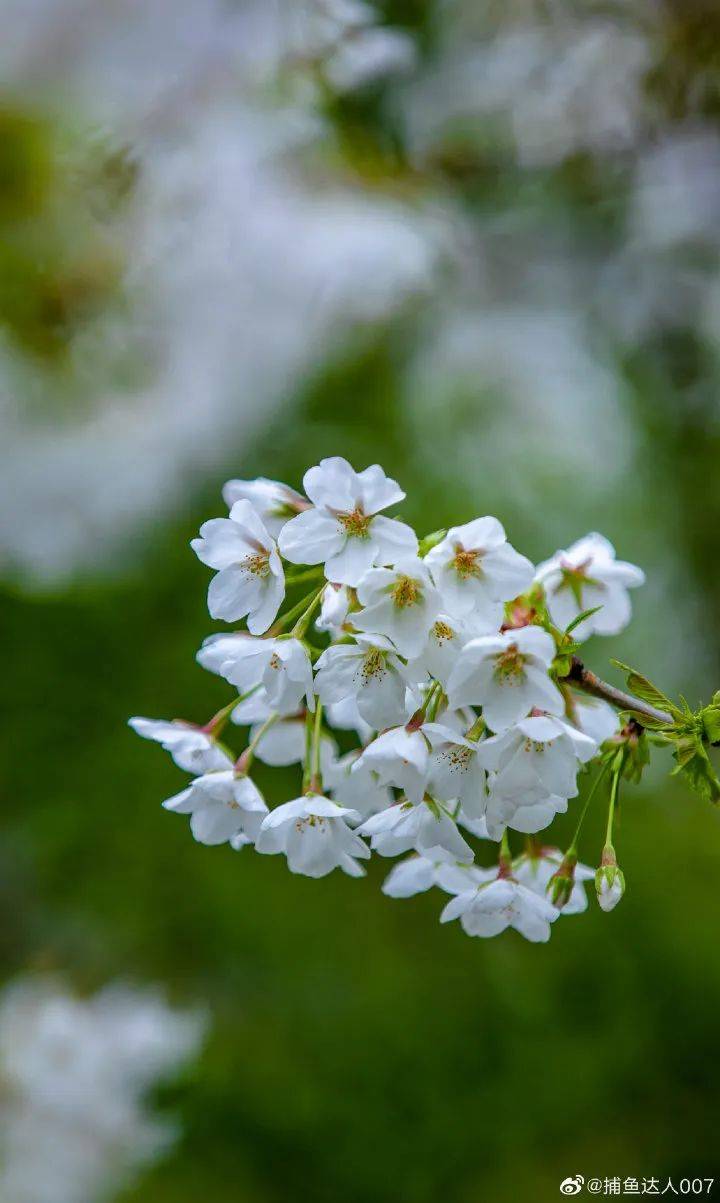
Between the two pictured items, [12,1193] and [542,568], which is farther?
[12,1193]

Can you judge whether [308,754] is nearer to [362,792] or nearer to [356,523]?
[362,792]

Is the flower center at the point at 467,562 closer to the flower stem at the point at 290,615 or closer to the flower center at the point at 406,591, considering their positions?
the flower center at the point at 406,591

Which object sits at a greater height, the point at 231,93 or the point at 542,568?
the point at 231,93

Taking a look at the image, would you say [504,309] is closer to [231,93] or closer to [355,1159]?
[231,93]

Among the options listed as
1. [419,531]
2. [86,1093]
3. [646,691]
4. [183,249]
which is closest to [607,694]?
[646,691]

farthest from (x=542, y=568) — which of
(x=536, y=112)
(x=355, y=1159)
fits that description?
(x=536, y=112)

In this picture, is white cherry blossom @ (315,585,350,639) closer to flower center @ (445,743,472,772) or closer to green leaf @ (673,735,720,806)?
flower center @ (445,743,472,772)
